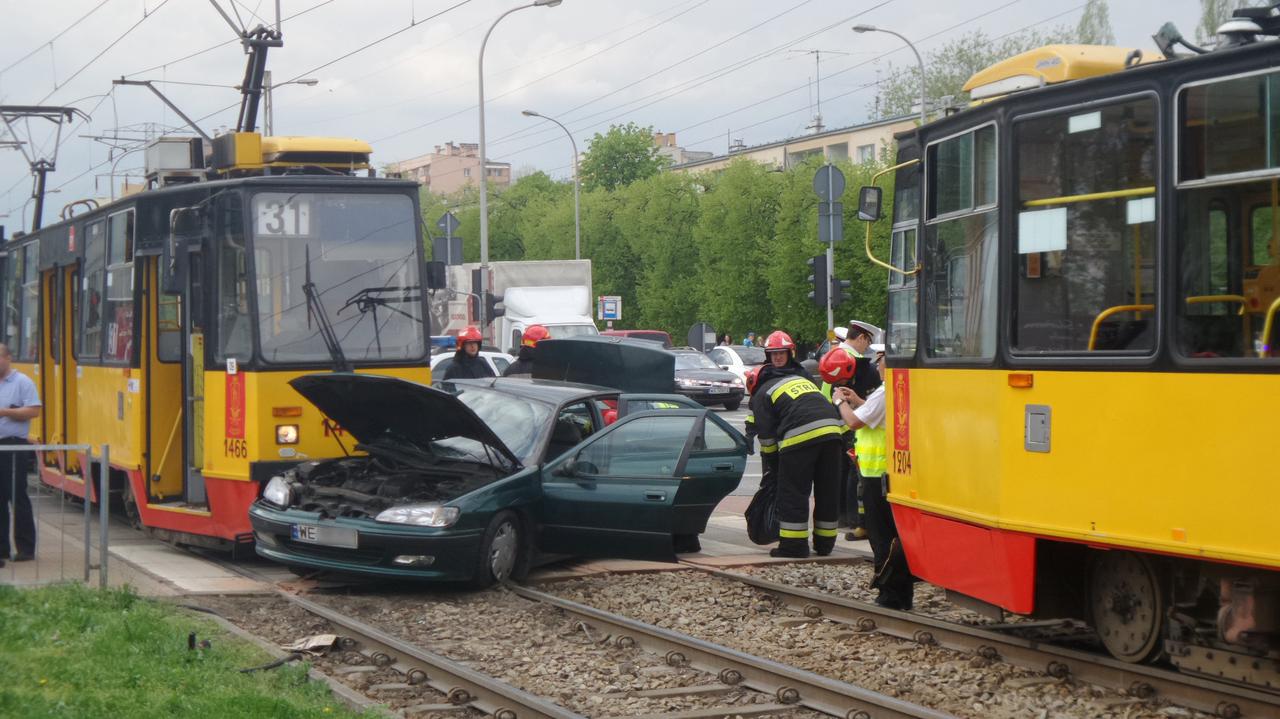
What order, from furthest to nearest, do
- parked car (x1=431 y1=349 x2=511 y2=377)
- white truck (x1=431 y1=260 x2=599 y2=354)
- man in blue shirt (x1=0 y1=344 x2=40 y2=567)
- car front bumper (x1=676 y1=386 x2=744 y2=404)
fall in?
white truck (x1=431 y1=260 x2=599 y2=354)
car front bumper (x1=676 y1=386 x2=744 y2=404)
parked car (x1=431 y1=349 x2=511 y2=377)
man in blue shirt (x1=0 y1=344 x2=40 y2=567)

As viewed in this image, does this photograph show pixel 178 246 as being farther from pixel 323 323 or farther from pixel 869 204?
pixel 869 204

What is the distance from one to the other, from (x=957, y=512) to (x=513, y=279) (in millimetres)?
29746

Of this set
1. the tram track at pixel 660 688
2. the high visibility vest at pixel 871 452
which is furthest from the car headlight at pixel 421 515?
the high visibility vest at pixel 871 452

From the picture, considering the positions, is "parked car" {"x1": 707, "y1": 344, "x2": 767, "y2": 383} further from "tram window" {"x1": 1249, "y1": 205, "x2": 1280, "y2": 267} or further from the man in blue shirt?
"tram window" {"x1": 1249, "y1": 205, "x2": 1280, "y2": 267}

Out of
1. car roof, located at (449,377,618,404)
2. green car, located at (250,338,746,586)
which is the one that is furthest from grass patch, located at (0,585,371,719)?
car roof, located at (449,377,618,404)

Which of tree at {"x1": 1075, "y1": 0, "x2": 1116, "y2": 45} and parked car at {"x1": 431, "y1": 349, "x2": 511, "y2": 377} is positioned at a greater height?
tree at {"x1": 1075, "y1": 0, "x2": 1116, "y2": 45}

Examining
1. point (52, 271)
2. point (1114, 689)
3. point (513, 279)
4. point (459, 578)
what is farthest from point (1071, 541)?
point (513, 279)

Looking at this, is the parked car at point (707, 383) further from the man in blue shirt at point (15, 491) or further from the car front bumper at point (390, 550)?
the car front bumper at point (390, 550)

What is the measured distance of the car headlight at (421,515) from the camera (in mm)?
10586

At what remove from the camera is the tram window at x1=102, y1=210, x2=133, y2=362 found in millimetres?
13945

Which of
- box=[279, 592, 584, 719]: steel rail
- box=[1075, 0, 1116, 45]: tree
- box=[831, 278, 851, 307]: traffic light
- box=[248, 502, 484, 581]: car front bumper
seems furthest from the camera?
box=[1075, 0, 1116, 45]: tree

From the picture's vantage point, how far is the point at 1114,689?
7.63m

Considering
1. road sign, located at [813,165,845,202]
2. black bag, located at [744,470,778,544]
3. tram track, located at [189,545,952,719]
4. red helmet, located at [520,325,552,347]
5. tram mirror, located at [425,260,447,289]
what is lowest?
tram track, located at [189,545,952,719]

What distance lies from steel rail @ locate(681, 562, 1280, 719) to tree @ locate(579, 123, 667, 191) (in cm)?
7930
